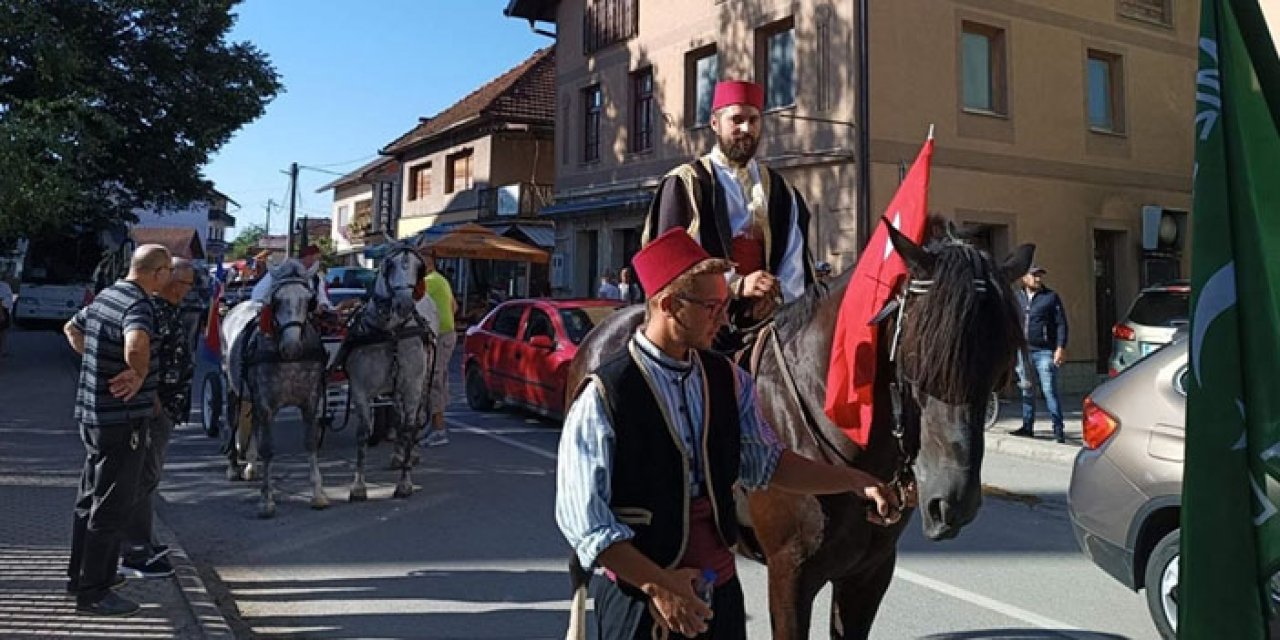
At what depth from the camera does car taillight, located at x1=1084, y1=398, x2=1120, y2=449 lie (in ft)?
16.2

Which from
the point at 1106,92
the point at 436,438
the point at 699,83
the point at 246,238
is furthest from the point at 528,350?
the point at 246,238

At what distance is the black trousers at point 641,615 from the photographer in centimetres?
217

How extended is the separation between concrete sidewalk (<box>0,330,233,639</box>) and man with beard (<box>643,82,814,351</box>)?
3.18 m

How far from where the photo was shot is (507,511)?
7512 millimetres

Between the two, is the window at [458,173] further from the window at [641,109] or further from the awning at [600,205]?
the window at [641,109]

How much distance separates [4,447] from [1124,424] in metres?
10.6

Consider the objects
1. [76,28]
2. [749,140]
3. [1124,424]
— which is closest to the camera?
[749,140]

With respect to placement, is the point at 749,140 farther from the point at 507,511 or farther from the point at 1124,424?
the point at 507,511

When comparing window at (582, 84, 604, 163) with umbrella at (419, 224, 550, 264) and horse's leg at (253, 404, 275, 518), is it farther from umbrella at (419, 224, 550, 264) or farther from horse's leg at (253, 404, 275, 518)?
horse's leg at (253, 404, 275, 518)

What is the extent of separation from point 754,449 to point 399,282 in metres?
6.33

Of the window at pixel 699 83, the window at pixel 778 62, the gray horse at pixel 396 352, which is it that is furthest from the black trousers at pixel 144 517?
the window at pixel 699 83

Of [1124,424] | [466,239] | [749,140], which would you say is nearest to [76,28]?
[466,239]

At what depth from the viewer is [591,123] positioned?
932 inches

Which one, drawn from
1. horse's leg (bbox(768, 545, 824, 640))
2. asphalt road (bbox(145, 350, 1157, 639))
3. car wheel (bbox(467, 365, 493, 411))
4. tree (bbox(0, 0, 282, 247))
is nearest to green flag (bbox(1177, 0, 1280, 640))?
horse's leg (bbox(768, 545, 824, 640))
